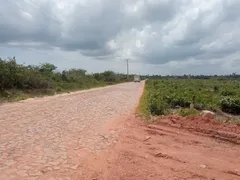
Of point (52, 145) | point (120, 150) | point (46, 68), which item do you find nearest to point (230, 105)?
point (120, 150)

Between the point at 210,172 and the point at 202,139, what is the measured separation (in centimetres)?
277

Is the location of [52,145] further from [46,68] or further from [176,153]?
[46,68]

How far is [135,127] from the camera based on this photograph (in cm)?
1032

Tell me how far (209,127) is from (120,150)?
3840 millimetres

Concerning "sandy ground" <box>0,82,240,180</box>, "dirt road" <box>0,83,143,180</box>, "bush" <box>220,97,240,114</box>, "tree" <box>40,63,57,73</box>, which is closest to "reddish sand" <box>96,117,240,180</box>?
"sandy ground" <box>0,82,240,180</box>

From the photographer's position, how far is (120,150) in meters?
7.21

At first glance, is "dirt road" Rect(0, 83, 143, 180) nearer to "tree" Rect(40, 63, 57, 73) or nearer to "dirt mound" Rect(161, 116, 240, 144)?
"dirt mound" Rect(161, 116, 240, 144)

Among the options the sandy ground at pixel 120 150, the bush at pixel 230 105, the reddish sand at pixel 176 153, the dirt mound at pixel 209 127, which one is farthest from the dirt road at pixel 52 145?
the bush at pixel 230 105

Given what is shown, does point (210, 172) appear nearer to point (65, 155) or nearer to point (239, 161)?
point (239, 161)

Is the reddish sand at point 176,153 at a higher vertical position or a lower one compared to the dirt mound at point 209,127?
lower

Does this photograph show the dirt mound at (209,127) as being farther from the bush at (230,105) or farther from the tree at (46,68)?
the tree at (46,68)

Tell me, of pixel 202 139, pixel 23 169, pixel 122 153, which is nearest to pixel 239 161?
pixel 202 139

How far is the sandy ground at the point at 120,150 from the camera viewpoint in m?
5.56

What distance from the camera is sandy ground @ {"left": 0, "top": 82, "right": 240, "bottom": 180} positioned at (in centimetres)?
556
